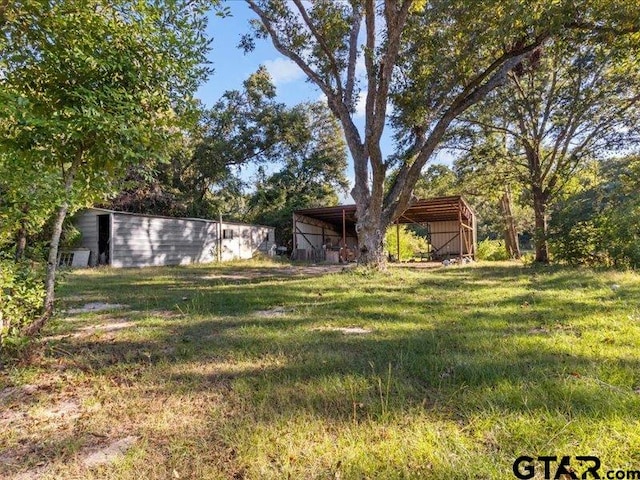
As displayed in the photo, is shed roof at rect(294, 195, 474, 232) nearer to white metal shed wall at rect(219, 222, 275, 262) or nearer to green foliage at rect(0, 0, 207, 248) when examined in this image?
white metal shed wall at rect(219, 222, 275, 262)

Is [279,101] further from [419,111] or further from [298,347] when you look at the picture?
[298,347]

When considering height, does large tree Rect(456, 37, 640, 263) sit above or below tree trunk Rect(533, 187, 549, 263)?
above

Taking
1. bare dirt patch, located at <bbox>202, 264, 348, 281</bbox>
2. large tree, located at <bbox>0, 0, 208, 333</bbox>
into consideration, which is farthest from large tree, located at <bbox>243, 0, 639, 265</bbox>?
large tree, located at <bbox>0, 0, 208, 333</bbox>

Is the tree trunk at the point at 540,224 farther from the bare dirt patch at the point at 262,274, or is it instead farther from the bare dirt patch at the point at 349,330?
the bare dirt patch at the point at 349,330

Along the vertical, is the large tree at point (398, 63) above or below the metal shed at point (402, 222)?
above

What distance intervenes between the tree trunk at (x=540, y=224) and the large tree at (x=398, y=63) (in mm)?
5768

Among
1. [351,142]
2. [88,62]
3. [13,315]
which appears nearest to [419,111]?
[351,142]

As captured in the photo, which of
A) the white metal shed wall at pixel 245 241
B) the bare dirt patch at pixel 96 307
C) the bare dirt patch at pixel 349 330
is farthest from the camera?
the white metal shed wall at pixel 245 241

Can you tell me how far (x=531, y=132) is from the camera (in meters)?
13.9

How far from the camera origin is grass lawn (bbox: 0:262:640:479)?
174 centimetres

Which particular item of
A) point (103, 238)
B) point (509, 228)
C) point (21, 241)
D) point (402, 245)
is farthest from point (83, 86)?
point (509, 228)

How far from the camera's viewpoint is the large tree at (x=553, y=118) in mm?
11672

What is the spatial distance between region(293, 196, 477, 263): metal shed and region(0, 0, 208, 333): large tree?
1437 cm

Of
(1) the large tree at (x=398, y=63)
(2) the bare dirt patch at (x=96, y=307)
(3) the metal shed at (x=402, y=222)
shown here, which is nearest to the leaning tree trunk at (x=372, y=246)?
(1) the large tree at (x=398, y=63)
